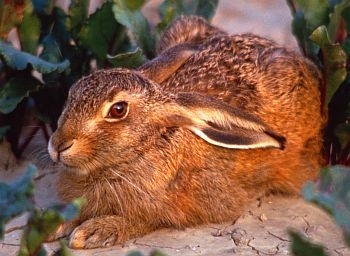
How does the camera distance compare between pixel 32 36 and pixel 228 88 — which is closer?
pixel 228 88

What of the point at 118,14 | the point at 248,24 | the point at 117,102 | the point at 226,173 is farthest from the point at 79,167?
the point at 248,24

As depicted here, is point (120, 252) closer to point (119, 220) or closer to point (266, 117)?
point (119, 220)

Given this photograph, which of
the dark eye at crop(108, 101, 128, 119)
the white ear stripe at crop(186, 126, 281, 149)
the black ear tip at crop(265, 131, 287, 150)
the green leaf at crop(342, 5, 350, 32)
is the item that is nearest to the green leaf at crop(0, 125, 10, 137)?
the dark eye at crop(108, 101, 128, 119)

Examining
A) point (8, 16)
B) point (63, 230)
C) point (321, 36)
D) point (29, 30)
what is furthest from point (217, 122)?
point (8, 16)

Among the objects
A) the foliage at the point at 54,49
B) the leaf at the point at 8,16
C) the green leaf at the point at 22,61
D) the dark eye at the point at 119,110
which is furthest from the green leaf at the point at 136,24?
the dark eye at the point at 119,110

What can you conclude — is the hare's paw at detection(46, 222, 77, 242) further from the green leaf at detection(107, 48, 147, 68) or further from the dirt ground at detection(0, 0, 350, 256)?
the green leaf at detection(107, 48, 147, 68)
